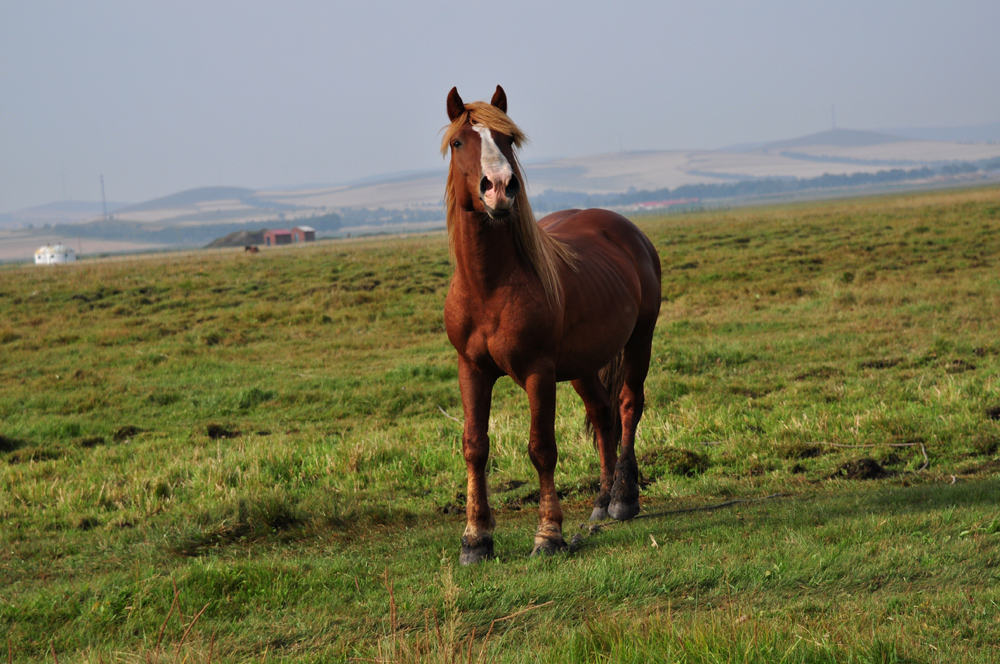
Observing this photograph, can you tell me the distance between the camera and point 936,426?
8.16m

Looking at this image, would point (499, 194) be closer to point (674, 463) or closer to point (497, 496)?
point (497, 496)

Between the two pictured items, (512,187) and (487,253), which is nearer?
(512,187)

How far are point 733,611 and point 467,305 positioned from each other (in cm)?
256

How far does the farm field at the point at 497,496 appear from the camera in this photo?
362 centimetres

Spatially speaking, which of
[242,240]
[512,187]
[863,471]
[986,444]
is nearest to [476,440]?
[512,187]

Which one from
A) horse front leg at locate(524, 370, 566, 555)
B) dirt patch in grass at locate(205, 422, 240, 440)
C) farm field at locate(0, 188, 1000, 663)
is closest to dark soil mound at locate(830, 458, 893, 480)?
farm field at locate(0, 188, 1000, 663)

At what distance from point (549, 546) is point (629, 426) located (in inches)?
75.0

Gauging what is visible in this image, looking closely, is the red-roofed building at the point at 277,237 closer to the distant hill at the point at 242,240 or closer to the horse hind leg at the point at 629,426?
the distant hill at the point at 242,240

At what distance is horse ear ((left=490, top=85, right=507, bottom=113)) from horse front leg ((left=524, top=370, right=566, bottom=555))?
1.85m

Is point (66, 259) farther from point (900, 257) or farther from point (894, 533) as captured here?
point (894, 533)

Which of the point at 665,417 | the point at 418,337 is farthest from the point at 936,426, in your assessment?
the point at 418,337

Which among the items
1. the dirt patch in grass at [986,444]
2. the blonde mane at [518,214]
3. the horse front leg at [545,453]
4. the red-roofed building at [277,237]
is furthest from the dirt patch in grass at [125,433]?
the red-roofed building at [277,237]

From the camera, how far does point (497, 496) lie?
7.43 m

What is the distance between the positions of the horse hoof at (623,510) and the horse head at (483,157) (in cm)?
273
